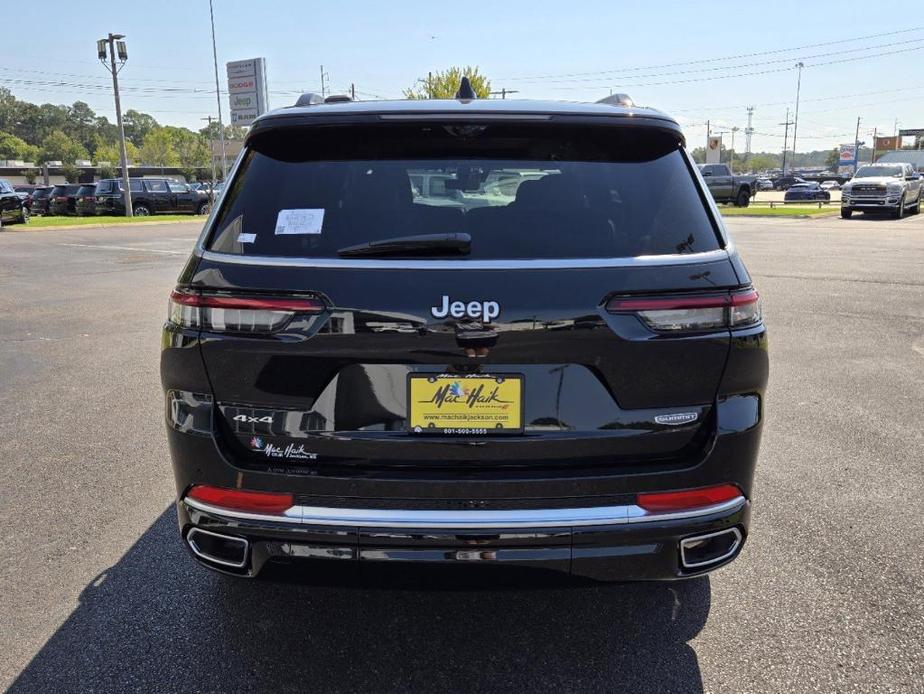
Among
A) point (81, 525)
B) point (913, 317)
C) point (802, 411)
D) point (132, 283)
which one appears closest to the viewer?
point (81, 525)

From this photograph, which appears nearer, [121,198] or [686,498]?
[686,498]

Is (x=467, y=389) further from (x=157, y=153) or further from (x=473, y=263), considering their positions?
(x=157, y=153)

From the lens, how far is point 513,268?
7.29 feet

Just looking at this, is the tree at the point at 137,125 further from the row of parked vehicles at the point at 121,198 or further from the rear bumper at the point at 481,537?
the rear bumper at the point at 481,537

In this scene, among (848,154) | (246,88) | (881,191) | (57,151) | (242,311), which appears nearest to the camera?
(242,311)

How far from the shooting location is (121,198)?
3481 centimetres

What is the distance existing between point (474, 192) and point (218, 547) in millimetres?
1437

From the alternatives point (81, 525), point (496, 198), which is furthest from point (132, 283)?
point (496, 198)

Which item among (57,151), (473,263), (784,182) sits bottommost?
(784,182)

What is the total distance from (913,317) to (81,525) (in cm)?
907

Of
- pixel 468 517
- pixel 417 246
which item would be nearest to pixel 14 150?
pixel 417 246

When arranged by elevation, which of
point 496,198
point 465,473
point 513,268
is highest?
point 496,198

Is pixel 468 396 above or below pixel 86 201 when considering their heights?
above

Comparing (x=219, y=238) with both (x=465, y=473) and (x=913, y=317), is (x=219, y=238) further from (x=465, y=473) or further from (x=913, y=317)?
(x=913, y=317)
